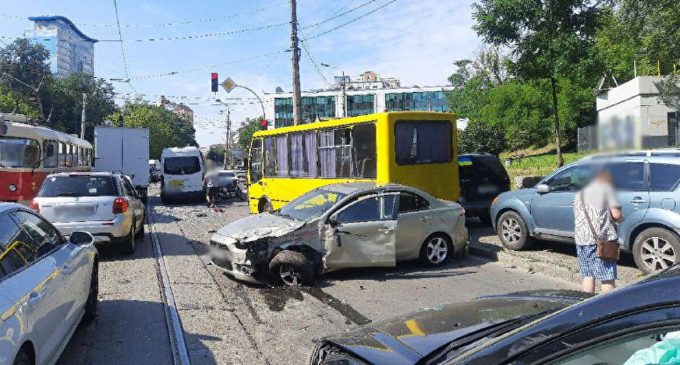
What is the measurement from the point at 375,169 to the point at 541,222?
3211mm

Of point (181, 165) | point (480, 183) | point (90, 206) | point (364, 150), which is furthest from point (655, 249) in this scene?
point (181, 165)

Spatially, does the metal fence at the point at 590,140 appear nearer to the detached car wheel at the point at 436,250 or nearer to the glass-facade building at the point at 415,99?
the detached car wheel at the point at 436,250

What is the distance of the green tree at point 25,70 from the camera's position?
179ft

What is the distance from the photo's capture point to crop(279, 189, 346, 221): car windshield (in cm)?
796

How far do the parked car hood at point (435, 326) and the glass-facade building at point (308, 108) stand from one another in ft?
258

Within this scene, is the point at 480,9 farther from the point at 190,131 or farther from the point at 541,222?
the point at 190,131

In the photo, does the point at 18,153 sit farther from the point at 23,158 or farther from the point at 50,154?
the point at 50,154

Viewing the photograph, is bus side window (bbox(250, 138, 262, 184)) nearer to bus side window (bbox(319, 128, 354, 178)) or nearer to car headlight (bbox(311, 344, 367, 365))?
bus side window (bbox(319, 128, 354, 178))

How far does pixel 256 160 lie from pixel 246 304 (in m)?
9.51

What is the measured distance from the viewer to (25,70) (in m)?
58.3

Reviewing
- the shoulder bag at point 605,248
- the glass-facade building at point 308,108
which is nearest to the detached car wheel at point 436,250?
the shoulder bag at point 605,248

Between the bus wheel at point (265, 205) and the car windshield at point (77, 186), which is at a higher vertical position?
the car windshield at point (77, 186)

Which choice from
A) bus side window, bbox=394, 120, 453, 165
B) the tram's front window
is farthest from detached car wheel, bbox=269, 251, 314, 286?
the tram's front window

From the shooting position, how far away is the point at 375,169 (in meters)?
10.4
